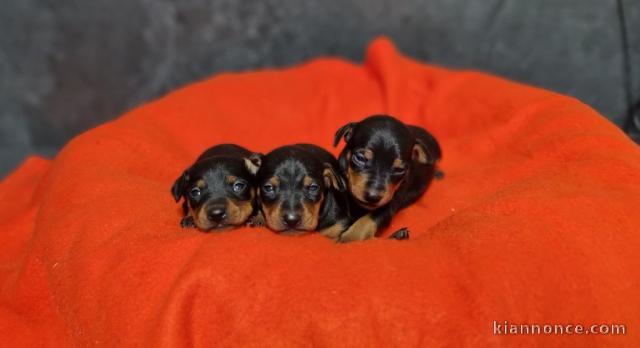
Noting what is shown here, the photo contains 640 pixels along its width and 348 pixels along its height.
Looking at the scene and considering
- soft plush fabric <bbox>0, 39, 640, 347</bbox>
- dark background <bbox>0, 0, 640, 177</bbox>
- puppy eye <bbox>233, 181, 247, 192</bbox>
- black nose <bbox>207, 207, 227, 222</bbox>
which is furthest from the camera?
dark background <bbox>0, 0, 640, 177</bbox>

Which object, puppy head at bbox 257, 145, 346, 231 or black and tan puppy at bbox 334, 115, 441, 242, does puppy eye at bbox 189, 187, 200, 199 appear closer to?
puppy head at bbox 257, 145, 346, 231

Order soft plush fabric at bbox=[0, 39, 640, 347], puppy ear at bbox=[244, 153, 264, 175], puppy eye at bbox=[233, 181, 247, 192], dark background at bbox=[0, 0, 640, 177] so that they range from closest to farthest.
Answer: soft plush fabric at bbox=[0, 39, 640, 347], puppy eye at bbox=[233, 181, 247, 192], puppy ear at bbox=[244, 153, 264, 175], dark background at bbox=[0, 0, 640, 177]

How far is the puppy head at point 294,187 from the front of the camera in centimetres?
238

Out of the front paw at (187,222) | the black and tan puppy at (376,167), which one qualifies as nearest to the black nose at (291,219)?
the black and tan puppy at (376,167)

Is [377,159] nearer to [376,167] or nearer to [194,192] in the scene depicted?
[376,167]

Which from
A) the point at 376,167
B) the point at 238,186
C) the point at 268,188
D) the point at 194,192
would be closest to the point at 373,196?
the point at 376,167

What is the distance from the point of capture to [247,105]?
12.6 feet

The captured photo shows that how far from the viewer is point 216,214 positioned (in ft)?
7.70

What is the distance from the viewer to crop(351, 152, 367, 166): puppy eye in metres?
2.60

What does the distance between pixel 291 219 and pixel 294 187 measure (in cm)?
22

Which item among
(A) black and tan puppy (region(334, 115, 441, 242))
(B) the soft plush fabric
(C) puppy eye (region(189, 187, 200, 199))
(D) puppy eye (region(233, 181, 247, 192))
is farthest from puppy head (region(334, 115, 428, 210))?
(C) puppy eye (region(189, 187, 200, 199))

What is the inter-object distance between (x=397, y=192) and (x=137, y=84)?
2.77 metres

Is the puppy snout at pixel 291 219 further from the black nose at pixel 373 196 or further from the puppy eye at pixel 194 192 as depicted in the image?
the puppy eye at pixel 194 192

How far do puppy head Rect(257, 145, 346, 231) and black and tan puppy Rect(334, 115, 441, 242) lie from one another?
0.13 meters
